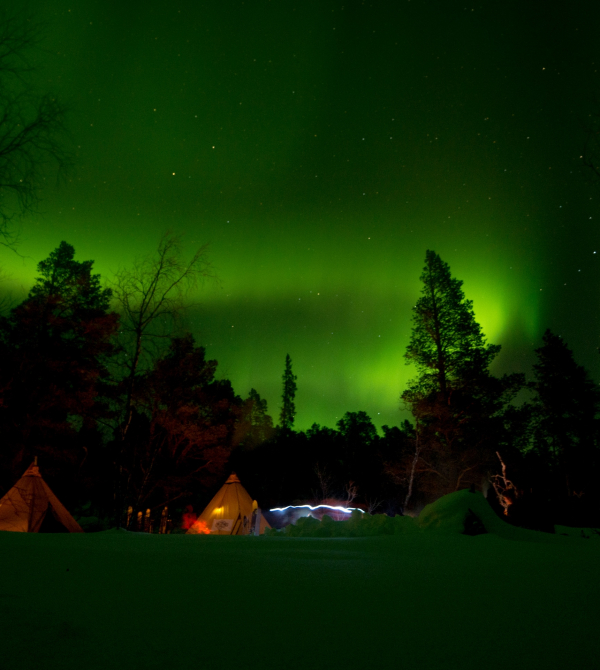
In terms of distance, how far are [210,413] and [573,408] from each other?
23.3 meters

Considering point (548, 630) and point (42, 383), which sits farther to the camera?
point (42, 383)

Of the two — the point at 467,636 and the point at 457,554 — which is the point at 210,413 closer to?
the point at 457,554

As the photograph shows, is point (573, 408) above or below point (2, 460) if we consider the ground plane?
above

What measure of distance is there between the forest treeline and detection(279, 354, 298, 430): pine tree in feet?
55.4

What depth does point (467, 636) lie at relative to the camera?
1.36 meters

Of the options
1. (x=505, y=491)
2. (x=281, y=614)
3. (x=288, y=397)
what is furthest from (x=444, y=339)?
(x=288, y=397)

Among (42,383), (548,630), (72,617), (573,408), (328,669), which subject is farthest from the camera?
(573,408)

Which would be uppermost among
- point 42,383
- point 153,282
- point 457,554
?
point 153,282

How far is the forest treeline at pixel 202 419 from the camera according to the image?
1245cm

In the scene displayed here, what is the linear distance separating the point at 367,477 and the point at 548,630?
33083mm

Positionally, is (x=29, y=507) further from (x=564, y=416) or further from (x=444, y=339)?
(x=564, y=416)

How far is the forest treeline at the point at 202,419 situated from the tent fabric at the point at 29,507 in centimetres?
206

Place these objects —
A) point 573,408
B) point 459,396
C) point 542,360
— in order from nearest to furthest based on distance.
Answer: point 459,396, point 573,408, point 542,360

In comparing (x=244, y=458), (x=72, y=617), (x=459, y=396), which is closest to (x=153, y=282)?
(x=72, y=617)
